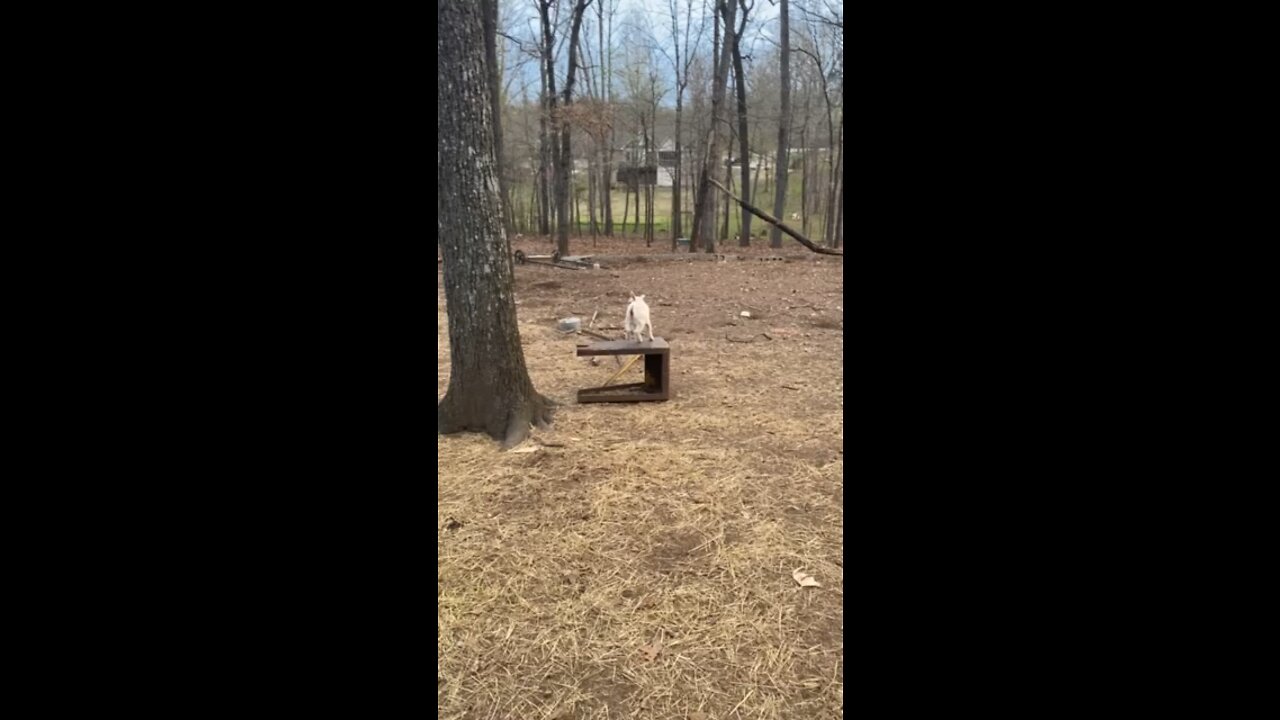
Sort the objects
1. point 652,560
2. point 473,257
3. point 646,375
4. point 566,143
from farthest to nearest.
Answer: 1. point 566,143
2. point 646,375
3. point 473,257
4. point 652,560

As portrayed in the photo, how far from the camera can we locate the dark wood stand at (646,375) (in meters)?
5.12

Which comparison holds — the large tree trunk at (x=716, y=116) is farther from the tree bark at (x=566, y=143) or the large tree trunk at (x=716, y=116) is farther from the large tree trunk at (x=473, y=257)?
the large tree trunk at (x=473, y=257)

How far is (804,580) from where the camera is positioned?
279cm

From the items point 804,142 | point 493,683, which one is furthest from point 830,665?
point 804,142

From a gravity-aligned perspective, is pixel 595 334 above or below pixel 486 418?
above

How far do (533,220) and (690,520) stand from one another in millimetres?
28285

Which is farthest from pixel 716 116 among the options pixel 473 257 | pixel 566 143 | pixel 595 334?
pixel 473 257

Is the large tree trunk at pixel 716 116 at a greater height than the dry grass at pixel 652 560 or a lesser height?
greater

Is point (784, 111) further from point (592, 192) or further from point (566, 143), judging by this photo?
point (592, 192)

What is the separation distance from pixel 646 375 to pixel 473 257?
71.5 inches

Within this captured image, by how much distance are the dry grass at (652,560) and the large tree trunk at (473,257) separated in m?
0.23

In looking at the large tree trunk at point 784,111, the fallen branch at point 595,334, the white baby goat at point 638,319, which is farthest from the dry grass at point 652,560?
the large tree trunk at point 784,111

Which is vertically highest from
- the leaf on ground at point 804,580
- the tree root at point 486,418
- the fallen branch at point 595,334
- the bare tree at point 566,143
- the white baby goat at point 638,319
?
the bare tree at point 566,143

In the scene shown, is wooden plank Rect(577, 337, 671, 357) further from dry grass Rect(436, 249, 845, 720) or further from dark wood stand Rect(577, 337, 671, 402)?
dry grass Rect(436, 249, 845, 720)
